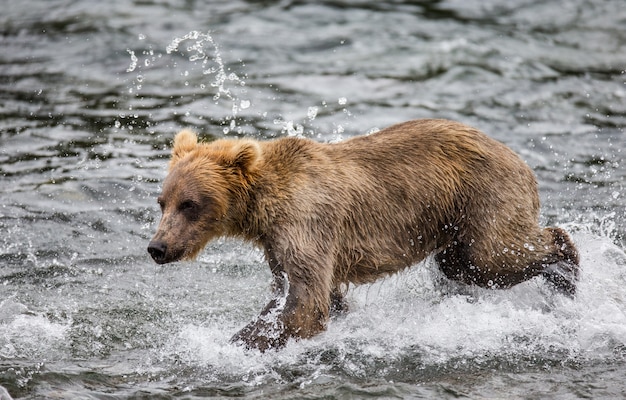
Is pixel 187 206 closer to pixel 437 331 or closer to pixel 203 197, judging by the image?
pixel 203 197

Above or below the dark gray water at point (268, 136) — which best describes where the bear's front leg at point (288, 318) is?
above

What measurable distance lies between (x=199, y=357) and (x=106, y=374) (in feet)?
2.23

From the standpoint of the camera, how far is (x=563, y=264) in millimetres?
7422

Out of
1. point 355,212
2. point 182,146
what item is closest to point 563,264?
point 355,212

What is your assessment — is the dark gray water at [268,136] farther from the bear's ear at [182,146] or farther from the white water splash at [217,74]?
the bear's ear at [182,146]

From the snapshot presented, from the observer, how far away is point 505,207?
6965mm

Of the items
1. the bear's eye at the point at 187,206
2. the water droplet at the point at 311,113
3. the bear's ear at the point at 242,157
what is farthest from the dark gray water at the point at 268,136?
the bear's ear at the point at 242,157

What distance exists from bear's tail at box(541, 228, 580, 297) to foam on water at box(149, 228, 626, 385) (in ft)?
0.34

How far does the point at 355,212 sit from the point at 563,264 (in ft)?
5.96

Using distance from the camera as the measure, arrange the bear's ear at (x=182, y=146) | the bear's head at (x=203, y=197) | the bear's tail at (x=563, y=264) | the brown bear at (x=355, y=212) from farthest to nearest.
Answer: the bear's tail at (x=563, y=264)
the bear's ear at (x=182, y=146)
the brown bear at (x=355, y=212)
the bear's head at (x=203, y=197)

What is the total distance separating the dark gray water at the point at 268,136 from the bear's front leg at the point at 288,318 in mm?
166

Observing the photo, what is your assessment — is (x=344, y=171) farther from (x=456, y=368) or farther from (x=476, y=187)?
(x=456, y=368)

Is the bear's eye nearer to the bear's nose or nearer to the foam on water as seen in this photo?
the bear's nose

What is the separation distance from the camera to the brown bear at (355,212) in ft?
21.2
